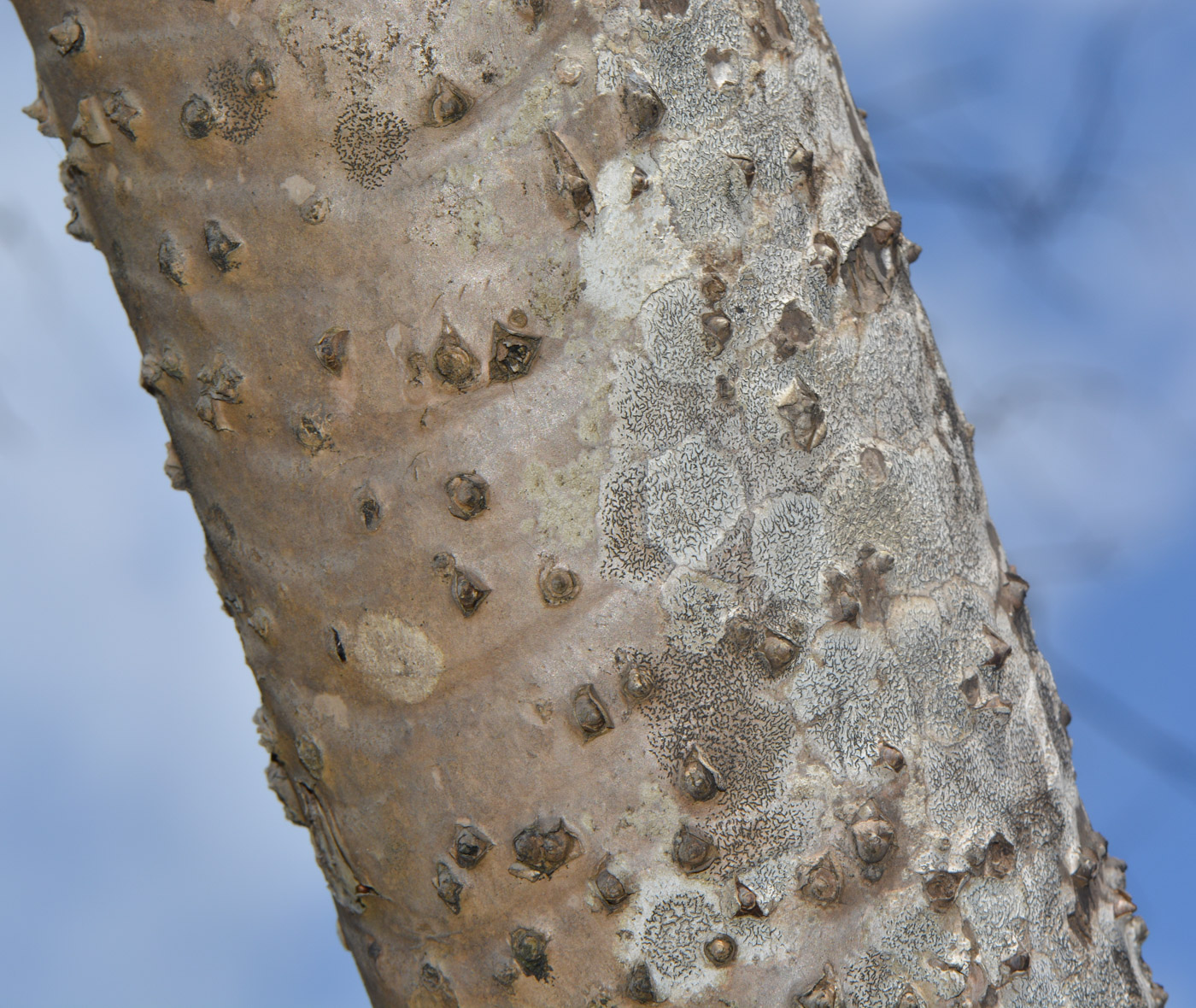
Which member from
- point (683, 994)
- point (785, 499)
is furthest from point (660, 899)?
point (785, 499)

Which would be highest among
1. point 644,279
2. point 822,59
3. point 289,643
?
point 822,59

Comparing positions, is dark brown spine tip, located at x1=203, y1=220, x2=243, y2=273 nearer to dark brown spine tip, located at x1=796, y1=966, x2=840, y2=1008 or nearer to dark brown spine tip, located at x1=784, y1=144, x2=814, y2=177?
dark brown spine tip, located at x1=784, y1=144, x2=814, y2=177

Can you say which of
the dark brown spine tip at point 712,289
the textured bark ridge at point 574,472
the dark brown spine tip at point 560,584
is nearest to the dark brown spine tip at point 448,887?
the textured bark ridge at point 574,472

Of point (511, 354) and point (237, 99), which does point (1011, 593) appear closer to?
point (511, 354)

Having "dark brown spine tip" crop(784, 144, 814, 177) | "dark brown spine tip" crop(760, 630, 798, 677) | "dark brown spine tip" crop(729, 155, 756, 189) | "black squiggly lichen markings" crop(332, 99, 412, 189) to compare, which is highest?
"dark brown spine tip" crop(784, 144, 814, 177)

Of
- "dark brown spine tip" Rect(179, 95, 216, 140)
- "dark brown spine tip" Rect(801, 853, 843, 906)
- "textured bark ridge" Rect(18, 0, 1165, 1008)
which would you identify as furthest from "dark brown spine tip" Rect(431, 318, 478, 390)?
"dark brown spine tip" Rect(801, 853, 843, 906)

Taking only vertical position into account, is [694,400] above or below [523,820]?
above

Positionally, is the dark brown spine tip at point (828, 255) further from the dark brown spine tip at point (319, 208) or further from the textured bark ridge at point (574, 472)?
the dark brown spine tip at point (319, 208)

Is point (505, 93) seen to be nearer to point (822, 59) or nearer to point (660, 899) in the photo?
point (822, 59)
